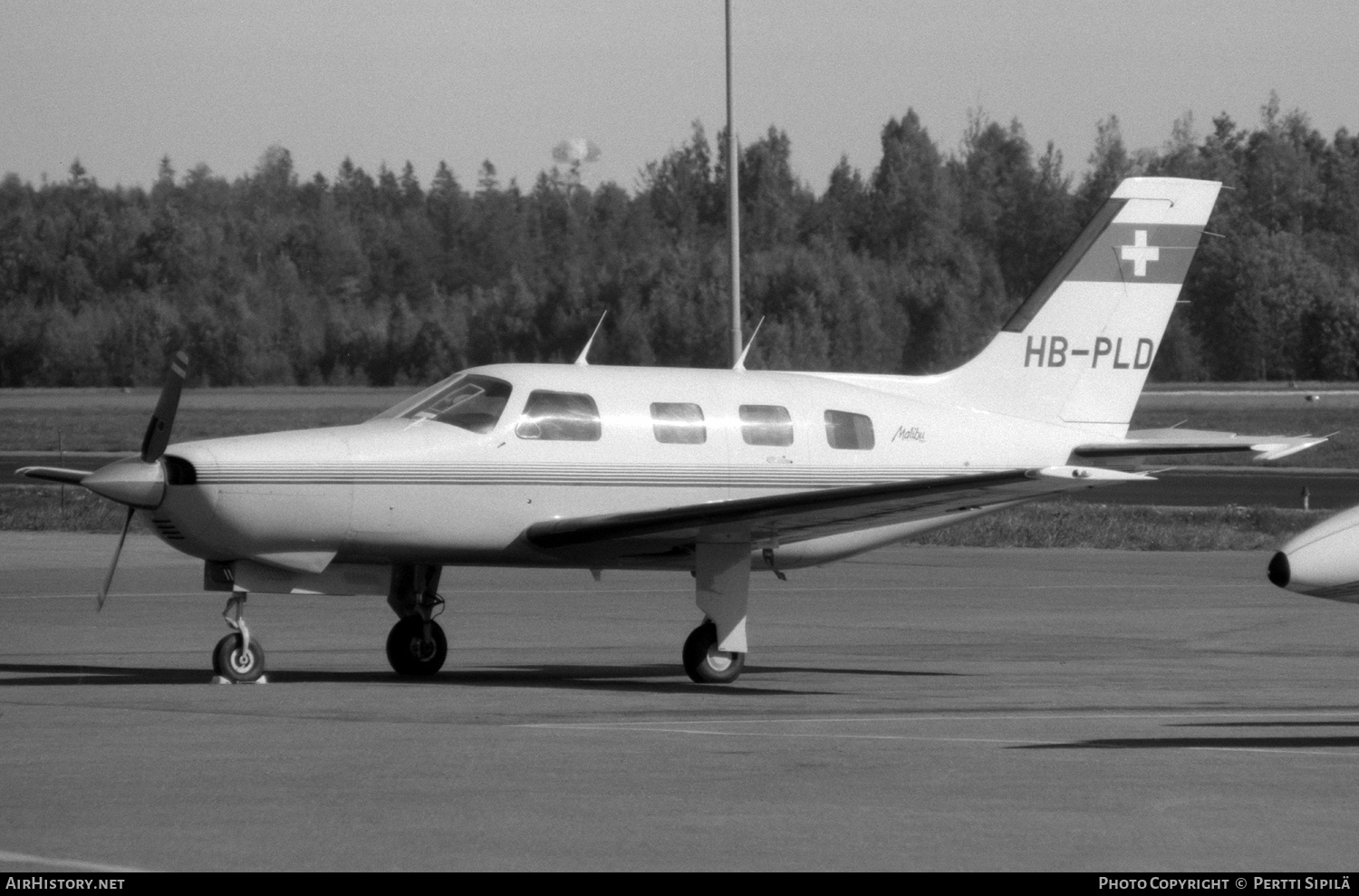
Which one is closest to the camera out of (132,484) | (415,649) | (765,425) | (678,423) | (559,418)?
(132,484)

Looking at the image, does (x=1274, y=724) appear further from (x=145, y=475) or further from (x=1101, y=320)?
(x=145, y=475)

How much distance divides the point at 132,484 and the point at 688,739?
4.68m

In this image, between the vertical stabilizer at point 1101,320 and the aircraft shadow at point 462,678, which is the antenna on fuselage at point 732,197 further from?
the aircraft shadow at point 462,678

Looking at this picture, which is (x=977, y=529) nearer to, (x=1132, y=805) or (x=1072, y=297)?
(x=1072, y=297)

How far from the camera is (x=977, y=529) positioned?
3266cm

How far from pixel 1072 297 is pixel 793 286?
57772mm

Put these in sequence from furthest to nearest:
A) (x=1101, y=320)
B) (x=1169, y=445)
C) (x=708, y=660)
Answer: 1. (x=1101, y=320)
2. (x=1169, y=445)
3. (x=708, y=660)

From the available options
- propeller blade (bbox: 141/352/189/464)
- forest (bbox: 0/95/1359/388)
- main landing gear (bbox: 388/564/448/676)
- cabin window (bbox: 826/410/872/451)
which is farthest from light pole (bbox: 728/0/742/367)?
forest (bbox: 0/95/1359/388)

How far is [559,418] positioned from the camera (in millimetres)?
15281

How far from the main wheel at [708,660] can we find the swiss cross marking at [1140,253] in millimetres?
5523

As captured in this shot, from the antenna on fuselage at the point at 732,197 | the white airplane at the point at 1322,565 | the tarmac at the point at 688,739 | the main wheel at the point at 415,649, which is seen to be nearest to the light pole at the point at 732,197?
the antenna on fuselage at the point at 732,197

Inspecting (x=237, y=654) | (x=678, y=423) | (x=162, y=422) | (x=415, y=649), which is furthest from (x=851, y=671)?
(x=162, y=422)

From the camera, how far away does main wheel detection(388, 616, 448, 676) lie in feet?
50.8

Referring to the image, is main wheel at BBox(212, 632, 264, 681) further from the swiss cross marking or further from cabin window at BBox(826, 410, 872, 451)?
the swiss cross marking
